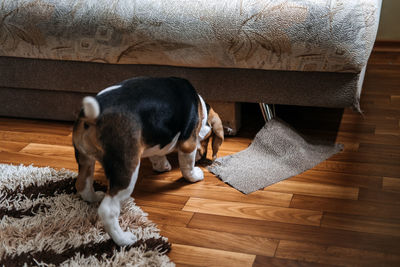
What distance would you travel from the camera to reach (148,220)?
1.50 m

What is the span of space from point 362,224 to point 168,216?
1.97 ft

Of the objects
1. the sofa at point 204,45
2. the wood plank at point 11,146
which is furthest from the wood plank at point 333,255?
the wood plank at point 11,146

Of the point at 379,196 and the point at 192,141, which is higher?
the point at 192,141

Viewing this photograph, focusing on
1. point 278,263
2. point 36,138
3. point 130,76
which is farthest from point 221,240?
point 36,138

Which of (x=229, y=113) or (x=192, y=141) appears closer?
(x=192, y=141)

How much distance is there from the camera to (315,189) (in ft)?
5.32

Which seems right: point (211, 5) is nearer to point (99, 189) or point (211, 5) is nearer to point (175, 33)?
point (175, 33)

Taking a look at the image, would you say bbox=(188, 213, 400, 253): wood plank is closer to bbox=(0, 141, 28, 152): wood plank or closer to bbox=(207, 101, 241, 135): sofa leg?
bbox=(207, 101, 241, 135): sofa leg

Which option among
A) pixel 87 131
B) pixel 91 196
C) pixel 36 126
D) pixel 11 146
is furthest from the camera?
pixel 36 126

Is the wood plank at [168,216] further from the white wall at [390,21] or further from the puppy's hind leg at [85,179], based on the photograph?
the white wall at [390,21]

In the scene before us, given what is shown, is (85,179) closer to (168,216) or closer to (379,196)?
(168,216)

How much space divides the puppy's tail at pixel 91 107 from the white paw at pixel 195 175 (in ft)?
1.73

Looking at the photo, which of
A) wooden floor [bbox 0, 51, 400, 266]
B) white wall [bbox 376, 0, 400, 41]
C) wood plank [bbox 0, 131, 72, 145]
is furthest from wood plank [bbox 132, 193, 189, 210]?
white wall [bbox 376, 0, 400, 41]

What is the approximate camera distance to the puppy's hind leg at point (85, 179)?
1.45 m
